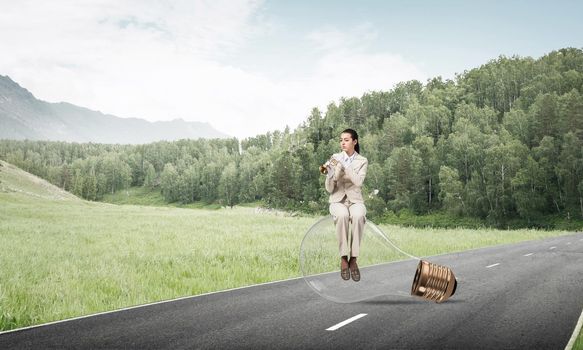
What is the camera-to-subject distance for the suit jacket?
621cm

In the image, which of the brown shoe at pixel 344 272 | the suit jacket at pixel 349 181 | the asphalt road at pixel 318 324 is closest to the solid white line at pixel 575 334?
the asphalt road at pixel 318 324

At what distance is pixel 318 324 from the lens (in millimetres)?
8383

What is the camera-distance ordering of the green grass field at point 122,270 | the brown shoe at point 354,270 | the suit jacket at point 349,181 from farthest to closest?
the green grass field at point 122,270
the brown shoe at point 354,270
the suit jacket at point 349,181

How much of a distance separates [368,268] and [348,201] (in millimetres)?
1090

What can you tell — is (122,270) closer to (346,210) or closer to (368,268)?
(368,268)

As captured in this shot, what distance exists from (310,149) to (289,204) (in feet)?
70.0

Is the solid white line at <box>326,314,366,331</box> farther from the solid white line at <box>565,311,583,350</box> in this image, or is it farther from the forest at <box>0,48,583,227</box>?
the forest at <box>0,48,583,227</box>

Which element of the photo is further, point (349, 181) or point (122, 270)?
point (122, 270)

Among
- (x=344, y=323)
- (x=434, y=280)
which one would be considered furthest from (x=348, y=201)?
(x=344, y=323)

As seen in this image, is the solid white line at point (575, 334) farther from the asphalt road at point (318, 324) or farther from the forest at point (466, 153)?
the forest at point (466, 153)

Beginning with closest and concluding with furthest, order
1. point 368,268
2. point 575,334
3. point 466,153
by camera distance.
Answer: point 368,268 → point 575,334 → point 466,153

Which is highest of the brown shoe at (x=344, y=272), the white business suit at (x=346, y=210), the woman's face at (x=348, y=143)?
the woman's face at (x=348, y=143)

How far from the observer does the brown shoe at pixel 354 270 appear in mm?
6656

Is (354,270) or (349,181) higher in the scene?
(349,181)
